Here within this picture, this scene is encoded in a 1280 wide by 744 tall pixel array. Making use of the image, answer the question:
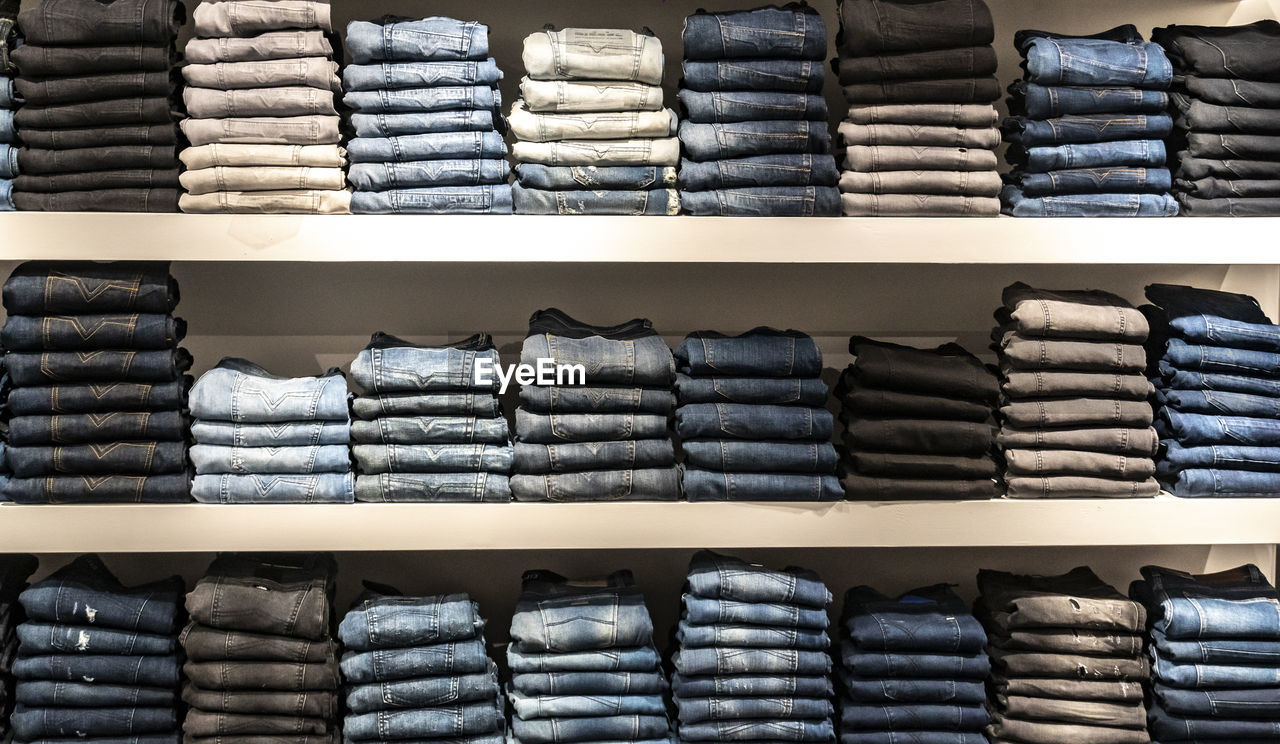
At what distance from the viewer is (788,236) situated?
212cm

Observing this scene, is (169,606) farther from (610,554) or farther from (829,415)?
(829,415)

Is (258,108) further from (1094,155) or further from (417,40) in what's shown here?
(1094,155)

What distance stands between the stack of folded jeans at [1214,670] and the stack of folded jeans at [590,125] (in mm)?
1568

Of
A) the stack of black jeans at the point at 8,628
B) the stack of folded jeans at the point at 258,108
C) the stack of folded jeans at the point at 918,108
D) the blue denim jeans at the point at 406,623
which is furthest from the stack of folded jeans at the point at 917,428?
the stack of black jeans at the point at 8,628

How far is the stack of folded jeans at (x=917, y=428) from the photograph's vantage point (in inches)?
86.7

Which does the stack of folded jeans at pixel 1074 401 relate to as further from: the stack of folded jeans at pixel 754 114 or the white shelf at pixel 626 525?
the stack of folded jeans at pixel 754 114

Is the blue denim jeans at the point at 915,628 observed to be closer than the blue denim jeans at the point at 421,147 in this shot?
No

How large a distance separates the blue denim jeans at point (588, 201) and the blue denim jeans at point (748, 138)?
0.44ft

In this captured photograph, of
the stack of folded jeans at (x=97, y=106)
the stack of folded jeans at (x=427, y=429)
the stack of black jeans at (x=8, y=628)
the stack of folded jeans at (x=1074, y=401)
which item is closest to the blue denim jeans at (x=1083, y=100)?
the stack of folded jeans at (x=1074, y=401)

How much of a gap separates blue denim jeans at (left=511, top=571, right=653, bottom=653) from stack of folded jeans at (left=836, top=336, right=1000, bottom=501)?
0.58 metres

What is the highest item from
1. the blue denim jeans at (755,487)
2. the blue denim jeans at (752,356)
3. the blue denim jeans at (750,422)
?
the blue denim jeans at (752,356)

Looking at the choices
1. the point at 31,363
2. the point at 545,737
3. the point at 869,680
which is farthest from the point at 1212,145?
the point at 31,363

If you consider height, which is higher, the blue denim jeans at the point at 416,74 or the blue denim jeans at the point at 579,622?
the blue denim jeans at the point at 416,74

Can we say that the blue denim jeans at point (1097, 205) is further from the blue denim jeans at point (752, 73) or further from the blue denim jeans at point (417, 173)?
the blue denim jeans at point (417, 173)
